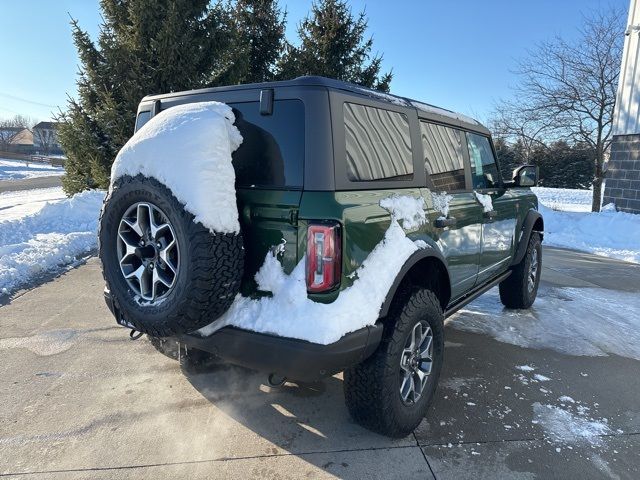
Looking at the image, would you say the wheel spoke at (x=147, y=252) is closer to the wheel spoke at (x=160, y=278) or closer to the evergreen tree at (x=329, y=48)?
the wheel spoke at (x=160, y=278)

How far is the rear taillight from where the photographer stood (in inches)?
85.4

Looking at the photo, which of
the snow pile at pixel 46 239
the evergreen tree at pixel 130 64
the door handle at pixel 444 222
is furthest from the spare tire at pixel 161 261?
the evergreen tree at pixel 130 64

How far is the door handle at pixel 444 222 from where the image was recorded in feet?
9.83

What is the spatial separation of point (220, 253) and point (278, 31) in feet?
46.2

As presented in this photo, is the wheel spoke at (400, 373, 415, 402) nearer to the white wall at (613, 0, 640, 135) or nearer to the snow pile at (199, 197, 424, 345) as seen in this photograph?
the snow pile at (199, 197, 424, 345)

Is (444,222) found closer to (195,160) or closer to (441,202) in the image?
(441,202)

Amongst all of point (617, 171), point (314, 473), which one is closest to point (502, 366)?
point (314, 473)

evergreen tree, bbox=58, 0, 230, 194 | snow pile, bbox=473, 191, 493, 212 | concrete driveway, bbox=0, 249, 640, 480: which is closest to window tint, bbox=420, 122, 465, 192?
snow pile, bbox=473, 191, 493, 212

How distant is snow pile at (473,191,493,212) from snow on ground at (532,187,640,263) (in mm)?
6608

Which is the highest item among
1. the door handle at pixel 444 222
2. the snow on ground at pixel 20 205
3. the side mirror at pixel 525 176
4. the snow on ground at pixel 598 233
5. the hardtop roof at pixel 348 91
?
the hardtop roof at pixel 348 91

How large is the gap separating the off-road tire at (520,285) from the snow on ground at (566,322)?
0.11 meters

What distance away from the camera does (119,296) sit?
8.07 feet

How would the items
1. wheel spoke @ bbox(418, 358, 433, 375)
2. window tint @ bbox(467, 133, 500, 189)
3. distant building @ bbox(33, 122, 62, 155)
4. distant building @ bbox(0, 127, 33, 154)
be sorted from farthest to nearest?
distant building @ bbox(33, 122, 62, 155) → distant building @ bbox(0, 127, 33, 154) → window tint @ bbox(467, 133, 500, 189) → wheel spoke @ bbox(418, 358, 433, 375)

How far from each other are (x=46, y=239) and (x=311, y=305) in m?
6.94
